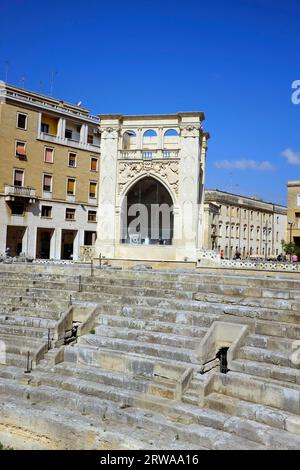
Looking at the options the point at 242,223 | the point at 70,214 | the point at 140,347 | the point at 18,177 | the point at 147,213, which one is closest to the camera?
the point at 140,347

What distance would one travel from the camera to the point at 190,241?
2578cm

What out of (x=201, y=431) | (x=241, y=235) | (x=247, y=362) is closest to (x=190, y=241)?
(x=247, y=362)

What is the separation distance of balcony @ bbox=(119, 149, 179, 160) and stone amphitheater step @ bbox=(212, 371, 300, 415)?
18704 mm

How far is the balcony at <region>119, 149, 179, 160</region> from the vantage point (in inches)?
1044

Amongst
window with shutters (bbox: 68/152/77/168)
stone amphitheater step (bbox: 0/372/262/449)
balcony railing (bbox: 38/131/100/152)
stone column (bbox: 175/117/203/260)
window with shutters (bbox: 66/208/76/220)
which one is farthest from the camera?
window with shutters (bbox: 68/152/77/168)

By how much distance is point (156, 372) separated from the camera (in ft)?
32.9

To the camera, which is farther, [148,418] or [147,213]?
[147,213]

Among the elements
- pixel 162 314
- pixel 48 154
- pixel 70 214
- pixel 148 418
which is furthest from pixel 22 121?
pixel 148 418

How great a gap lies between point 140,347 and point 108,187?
1737cm

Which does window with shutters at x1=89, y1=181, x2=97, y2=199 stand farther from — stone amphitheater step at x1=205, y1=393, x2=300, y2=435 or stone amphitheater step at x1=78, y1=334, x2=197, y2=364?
stone amphitheater step at x1=205, y1=393, x2=300, y2=435

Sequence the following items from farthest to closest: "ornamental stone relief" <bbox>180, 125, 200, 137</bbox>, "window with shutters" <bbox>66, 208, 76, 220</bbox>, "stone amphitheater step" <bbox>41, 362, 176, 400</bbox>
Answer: "window with shutters" <bbox>66, 208, 76, 220</bbox> → "ornamental stone relief" <bbox>180, 125, 200, 137</bbox> → "stone amphitheater step" <bbox>41, 362, 176, 400</bbox>

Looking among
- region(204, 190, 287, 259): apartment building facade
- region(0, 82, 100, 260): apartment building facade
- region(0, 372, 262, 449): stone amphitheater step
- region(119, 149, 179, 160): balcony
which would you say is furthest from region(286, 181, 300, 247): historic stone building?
region(0, 372, 262, 449): stone amphitheater step

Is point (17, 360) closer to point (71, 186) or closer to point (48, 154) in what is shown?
point (48, 154)
